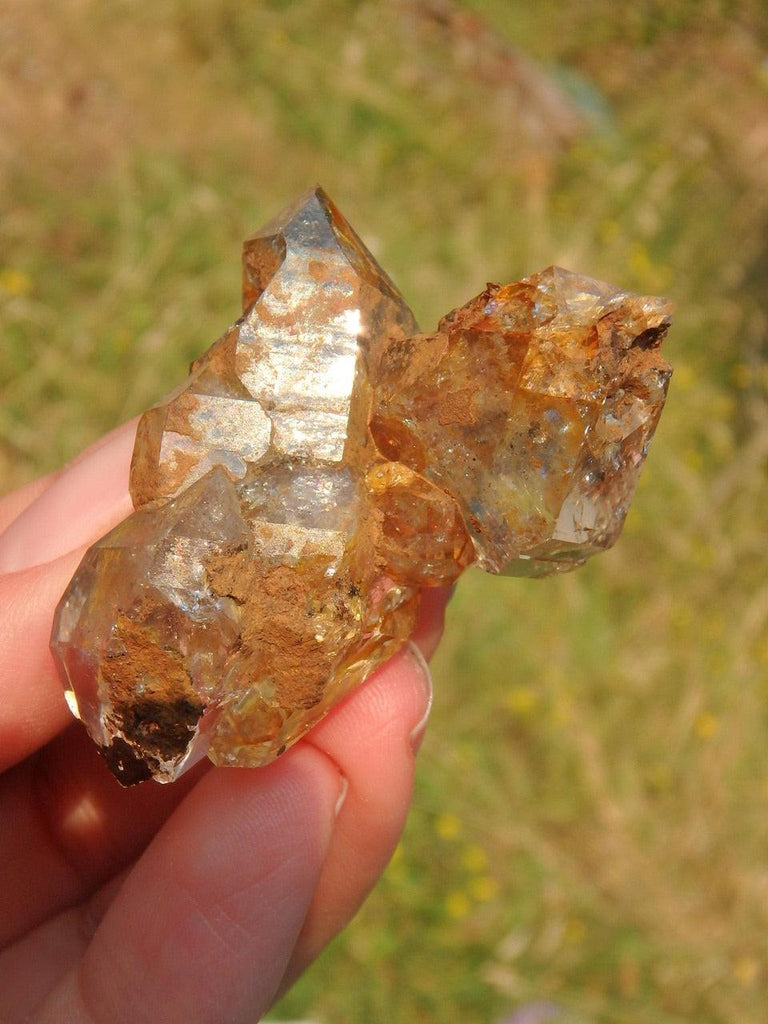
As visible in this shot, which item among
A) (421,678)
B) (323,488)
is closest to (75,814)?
(421,678)

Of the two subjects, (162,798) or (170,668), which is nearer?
(170,668)

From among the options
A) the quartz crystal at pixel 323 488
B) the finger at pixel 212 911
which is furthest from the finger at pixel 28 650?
the finger at pixel 212 911

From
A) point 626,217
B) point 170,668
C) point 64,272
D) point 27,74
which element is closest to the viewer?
point 170,668

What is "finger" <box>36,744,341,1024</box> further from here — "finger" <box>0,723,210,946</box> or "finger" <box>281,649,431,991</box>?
"finger" <box>0,723,210,946</box>

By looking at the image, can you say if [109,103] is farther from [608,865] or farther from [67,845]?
[608,865]

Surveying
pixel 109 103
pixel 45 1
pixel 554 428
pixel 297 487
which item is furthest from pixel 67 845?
pixel 45 1

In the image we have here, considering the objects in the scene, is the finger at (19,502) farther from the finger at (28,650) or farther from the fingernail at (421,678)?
the fingernail at (421,678)

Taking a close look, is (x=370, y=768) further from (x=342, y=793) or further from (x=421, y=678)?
(x=421, y=678)

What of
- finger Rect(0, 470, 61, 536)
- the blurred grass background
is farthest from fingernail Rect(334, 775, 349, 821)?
the blurred grass background
